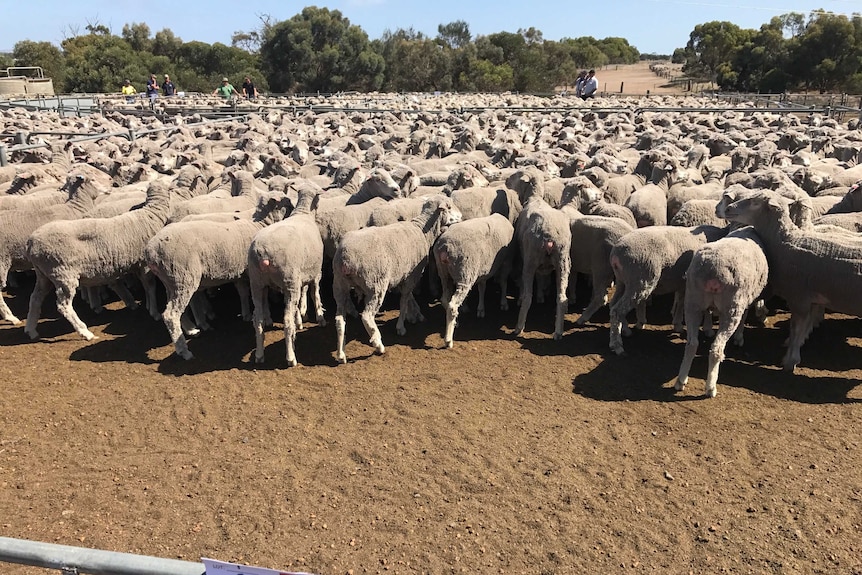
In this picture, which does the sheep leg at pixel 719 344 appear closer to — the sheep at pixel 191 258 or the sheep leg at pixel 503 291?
the sheep leg at pixel 503 291

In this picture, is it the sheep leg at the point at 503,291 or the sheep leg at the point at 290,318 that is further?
the sheep leg at the point at 503,291

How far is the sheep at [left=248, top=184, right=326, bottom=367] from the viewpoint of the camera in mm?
6125

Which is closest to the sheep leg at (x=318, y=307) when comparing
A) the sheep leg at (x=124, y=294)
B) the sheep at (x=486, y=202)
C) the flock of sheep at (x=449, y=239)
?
the flock of sheep at (x=449, y=239)

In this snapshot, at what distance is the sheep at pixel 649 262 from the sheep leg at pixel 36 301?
6441mm

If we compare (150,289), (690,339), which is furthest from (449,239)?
(150,289)

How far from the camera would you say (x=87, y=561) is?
1.79 m

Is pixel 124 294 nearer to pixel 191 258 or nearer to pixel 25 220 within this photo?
pixel 25 220

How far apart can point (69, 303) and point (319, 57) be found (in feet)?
183

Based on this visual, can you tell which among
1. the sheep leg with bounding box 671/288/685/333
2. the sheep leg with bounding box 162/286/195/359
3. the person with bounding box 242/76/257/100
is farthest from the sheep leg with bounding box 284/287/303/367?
the person with bounding box 242/76/257/100

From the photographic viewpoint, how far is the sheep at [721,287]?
5.47 metres

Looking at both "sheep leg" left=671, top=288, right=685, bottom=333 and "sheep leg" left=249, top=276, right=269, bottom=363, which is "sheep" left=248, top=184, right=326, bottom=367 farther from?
"sheep leg" left=671, top=288, right=685, bottom=333

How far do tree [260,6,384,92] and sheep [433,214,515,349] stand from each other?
2161 inches

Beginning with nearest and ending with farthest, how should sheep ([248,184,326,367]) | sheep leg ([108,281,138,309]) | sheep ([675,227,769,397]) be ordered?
sheep ([675,227,769,397]), sheep ([248,184,326,367]), sheep leg ([108,281,138,309])

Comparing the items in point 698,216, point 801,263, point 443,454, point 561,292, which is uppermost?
point 698,216
